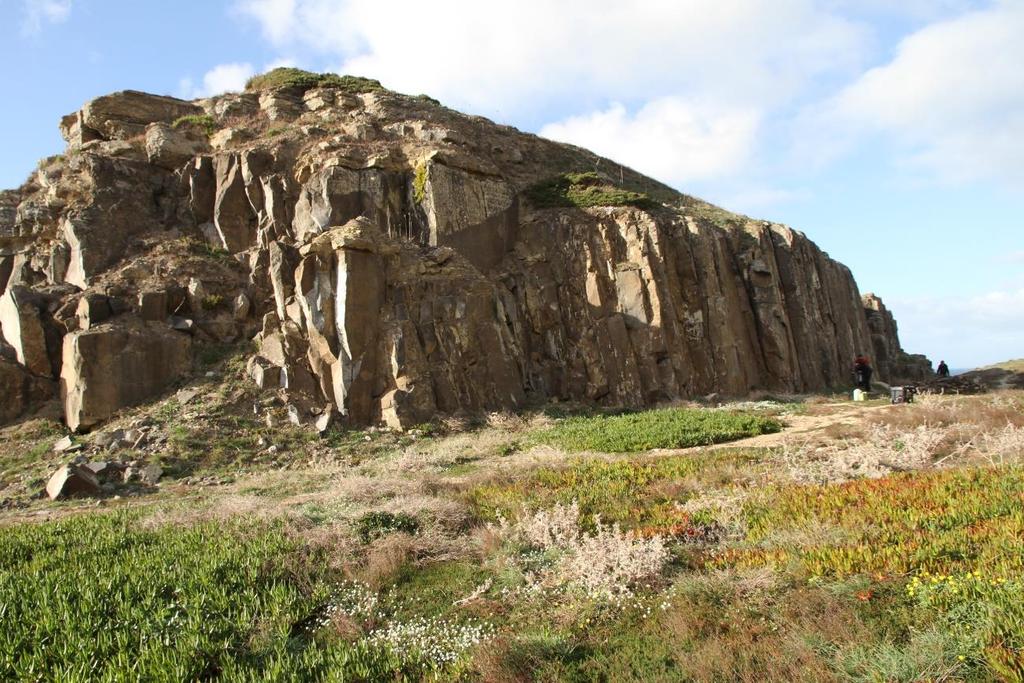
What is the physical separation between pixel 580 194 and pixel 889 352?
27.0 m

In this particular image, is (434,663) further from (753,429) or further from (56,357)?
(56,357)

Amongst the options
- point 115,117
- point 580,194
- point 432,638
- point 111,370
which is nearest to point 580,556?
point 432,638

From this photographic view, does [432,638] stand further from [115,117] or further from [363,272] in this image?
[115,117]

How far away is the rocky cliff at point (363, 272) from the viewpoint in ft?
60.9

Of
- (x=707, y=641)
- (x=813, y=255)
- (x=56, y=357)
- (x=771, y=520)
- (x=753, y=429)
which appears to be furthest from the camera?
(x=813, y=255)

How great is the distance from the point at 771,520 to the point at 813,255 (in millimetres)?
27937

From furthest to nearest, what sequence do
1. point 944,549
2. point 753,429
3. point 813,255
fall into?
point 813,255 → point 753,429 → point 944,549

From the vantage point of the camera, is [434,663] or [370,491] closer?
[434,663]

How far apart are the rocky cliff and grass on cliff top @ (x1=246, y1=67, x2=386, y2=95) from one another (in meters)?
0.19

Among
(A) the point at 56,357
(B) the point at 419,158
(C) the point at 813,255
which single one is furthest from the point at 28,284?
(C) the point at 813,255

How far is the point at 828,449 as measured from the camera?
42.2 feet

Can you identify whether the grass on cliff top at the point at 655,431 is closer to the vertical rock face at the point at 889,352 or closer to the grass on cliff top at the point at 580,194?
the grass on cliff top at the point at 580,194

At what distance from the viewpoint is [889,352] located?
4300 centimetres

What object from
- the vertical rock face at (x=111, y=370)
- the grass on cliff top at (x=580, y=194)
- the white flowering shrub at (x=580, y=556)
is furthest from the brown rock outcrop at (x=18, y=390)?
the grass on cliff top at (x=580, y=194)
